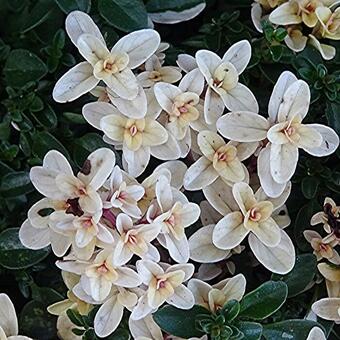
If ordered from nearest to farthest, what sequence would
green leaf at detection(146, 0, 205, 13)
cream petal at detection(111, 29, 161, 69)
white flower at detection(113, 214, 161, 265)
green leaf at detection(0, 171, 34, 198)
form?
1. white flower at detection(113, 214, 161, 265)
2. cream petal at detection(111, 29, 161, 69)
3. green leaf at detection(0, 171, 34, 198)
4. green leaf at detection(146, 0, 205, 13)

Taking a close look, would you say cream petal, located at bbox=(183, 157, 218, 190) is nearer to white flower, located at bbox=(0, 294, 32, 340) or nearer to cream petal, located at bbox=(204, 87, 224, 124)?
cream petal, located at bbox=(204, 87, 224, 124)

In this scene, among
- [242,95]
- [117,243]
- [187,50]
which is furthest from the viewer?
[187,50]

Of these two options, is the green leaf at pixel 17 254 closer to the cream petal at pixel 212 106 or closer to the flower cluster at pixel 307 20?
the cream petal at pixel 212 106

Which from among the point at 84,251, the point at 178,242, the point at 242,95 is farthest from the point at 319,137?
the point at 84,251

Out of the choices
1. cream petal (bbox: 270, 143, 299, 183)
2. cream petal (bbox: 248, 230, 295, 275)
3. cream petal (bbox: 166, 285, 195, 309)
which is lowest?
cream petal (bbox: 248, 230, 295, 275)

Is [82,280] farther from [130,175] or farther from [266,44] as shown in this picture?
[266,44]

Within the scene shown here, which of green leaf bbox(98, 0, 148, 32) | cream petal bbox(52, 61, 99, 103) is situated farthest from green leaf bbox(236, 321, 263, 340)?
green leaf bbox(98, 0, 148, 32)

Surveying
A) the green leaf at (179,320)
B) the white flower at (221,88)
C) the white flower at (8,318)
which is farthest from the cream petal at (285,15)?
the white flower at (8,318)

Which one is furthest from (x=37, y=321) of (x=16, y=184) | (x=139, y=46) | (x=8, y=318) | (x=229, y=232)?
(x=139, y=46)

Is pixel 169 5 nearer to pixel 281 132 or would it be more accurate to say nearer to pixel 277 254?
pixel 281 132
